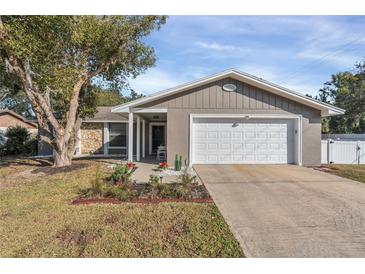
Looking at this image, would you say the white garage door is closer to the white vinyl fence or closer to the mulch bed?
the white vinyl fence

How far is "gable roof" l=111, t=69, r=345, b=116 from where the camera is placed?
39.6ft

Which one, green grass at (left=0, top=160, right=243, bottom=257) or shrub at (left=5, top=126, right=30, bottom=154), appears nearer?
green grass at (left=0, top=160, right=243, bottom=257)

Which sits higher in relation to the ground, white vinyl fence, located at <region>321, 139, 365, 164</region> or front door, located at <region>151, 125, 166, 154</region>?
front door, located at <region>151, 125, 166, 154</region>

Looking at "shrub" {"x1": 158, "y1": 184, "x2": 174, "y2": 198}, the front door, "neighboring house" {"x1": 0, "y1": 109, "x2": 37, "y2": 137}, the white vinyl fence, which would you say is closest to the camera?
"shrub" {"x1": 158, "y1": 184, "x2": 174, "y2": 198}

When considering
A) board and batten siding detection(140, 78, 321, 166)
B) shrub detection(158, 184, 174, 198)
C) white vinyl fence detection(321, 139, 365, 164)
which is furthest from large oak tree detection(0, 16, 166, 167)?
white vinyl fence detection(321, 139, 365, 164)

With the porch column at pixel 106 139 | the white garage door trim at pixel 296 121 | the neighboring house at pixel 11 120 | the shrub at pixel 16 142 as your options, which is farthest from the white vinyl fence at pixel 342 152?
the neighboring house at pixel 11 120

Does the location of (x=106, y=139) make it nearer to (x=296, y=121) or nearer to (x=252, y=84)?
(x=252, y=84)

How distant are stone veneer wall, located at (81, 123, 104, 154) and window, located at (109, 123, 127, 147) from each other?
0.72 m

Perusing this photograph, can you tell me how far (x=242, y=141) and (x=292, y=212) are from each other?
7401mm

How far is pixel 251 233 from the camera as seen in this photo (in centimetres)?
450

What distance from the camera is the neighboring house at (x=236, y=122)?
12.6m
